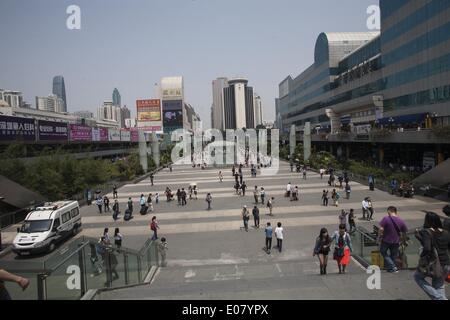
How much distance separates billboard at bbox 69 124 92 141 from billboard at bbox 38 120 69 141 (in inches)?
62.7

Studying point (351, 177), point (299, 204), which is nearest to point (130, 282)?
point (299, 204)

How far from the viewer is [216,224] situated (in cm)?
2102

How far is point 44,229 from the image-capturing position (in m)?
17.0

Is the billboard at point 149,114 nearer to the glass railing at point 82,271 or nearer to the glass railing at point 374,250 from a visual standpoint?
the glass railing at point 82,271

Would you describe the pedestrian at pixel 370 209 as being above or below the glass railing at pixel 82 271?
below

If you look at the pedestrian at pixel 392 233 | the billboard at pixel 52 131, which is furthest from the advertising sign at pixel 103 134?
the pedestrian at pixel 392 233

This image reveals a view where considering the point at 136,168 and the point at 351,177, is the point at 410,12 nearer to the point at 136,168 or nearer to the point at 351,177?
the point at 351,177

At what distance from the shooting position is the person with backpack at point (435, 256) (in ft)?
18.3

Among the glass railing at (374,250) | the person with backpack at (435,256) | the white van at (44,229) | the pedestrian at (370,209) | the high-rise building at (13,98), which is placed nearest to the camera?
the person with backpack at (435,256)

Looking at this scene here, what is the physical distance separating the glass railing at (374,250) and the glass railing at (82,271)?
6.59 metres

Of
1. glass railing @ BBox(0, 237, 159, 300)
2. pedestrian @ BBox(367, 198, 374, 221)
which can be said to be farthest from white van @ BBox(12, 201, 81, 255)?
pedestrian @ BBox(367, 198, 374, 221)

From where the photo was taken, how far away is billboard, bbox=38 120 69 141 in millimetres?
40938

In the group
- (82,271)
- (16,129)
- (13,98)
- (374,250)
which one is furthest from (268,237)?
(13,98)

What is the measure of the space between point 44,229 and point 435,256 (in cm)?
1566
